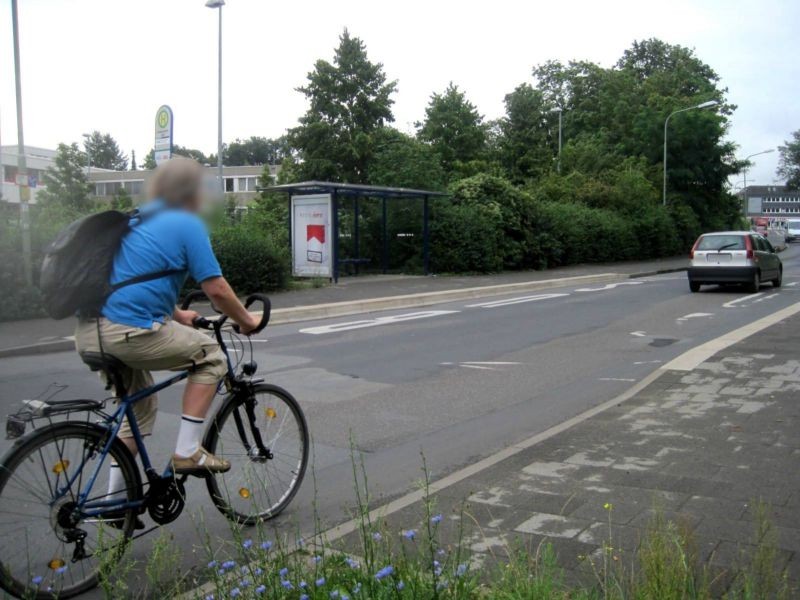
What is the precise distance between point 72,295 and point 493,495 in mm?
2435

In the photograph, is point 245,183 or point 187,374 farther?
point 245,183

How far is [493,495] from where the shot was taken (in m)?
4.50

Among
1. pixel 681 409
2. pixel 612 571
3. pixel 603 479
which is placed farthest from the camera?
pixel 681 409

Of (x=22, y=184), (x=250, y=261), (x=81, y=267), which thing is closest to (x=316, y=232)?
(x=250, y=261)

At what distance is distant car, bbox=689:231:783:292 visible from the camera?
20.9 metres

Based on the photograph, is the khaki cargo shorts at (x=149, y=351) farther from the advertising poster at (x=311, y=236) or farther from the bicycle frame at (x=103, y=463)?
the advertising poster at (x=311, y=236)

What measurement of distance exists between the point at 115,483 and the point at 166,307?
0.82m

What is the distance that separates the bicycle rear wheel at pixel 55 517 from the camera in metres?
3.25

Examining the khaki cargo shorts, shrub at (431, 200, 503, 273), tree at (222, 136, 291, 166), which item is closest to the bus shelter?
shrub at (431, 200, 503, 273)

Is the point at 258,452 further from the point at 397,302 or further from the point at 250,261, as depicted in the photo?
the point at 250,261

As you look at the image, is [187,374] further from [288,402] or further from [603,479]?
[603,479]

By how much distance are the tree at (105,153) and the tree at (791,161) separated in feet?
332

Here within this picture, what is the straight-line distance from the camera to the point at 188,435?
3850 mm

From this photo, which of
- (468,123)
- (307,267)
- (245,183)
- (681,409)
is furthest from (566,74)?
(681,409)
